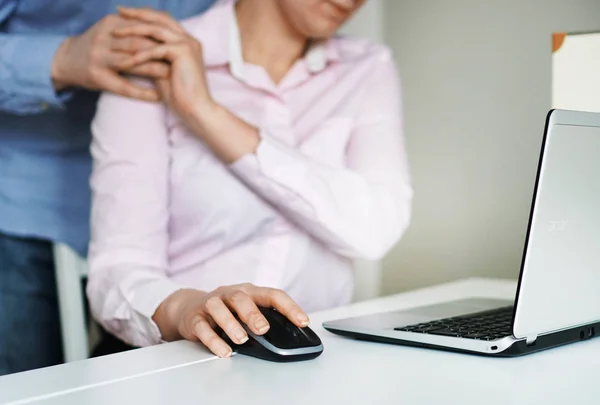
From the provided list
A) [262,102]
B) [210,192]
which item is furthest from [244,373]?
[262,102]

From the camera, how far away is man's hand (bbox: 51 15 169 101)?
1133 millimetres

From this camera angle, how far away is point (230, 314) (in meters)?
0.73

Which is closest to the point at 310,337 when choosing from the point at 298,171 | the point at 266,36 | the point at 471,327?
the point at 471,327

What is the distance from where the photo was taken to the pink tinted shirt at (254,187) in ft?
3.59

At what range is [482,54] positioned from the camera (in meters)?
1.61

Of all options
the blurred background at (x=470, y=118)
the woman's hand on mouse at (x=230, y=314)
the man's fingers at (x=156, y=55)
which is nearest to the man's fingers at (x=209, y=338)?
the woman's hand on mouse at (x=230, y=314)

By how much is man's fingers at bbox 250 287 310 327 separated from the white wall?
36.7 inches

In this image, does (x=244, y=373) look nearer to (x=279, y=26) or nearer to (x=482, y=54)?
(x=279, y=26)

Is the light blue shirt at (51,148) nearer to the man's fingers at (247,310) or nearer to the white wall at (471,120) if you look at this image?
the white wall at (471,120)

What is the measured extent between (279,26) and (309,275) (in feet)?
1.42

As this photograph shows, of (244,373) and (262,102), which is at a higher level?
(262,102)

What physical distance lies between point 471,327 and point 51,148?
94 centimetres

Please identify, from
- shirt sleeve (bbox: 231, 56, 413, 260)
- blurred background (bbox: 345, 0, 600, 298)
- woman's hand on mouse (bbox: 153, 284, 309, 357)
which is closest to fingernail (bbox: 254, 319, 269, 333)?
woman's hand on mouse (bbox: 153, 284, 309, 357)

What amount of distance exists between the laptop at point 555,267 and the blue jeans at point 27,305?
853 mm
